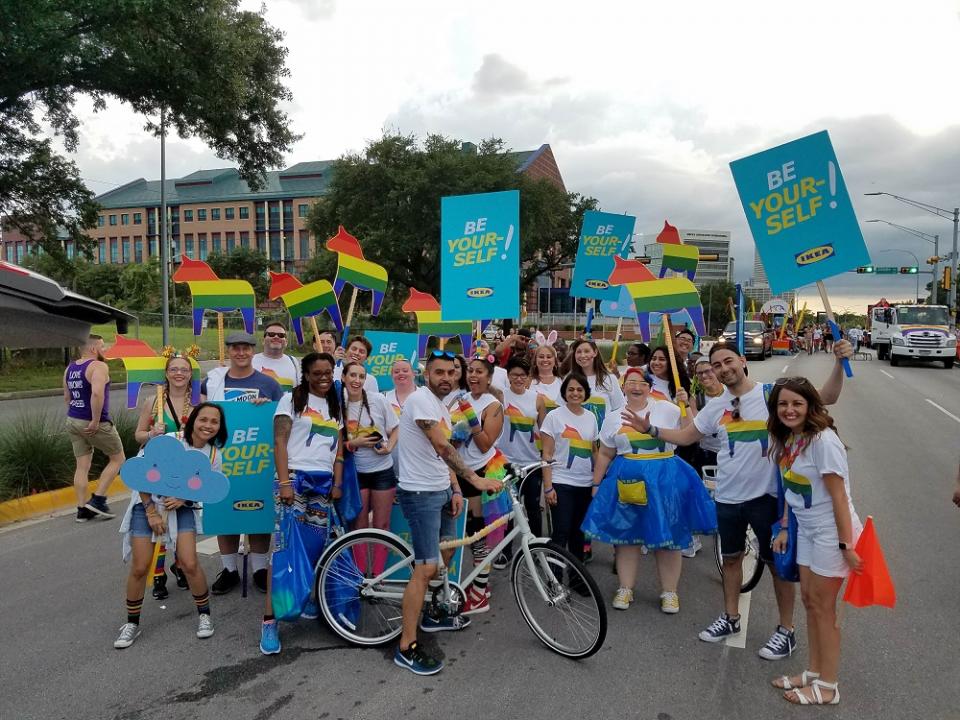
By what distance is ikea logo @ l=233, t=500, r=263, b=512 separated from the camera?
438 centimetres

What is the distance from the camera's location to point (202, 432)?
13.3ft

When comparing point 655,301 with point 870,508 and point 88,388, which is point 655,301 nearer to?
point 870,508

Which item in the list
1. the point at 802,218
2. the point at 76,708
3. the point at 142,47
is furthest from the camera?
the point at 142,47

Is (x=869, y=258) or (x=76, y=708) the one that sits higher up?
(x=869, y=258)

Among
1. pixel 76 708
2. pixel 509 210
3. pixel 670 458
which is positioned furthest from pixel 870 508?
A: pixel 76 708

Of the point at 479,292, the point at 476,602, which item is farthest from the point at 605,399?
the point at 476,602

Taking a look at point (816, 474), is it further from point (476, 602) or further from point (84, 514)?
point (84, 514)

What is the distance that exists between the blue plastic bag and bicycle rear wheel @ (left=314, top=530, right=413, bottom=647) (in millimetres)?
117

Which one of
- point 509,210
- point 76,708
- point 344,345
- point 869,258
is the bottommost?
point 76,708

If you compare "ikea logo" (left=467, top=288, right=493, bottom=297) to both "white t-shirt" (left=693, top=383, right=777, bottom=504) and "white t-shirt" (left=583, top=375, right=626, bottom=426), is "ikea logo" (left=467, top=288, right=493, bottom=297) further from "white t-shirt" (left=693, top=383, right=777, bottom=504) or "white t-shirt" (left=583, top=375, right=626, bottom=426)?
"white t-shirt" (left=693, top=383, right=777, bottom=504)

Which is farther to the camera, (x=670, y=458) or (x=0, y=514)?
(x=0, y=514)

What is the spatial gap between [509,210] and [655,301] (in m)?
1.74

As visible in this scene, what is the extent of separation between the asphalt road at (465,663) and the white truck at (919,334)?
78.4 feet

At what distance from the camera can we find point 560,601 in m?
3.69
